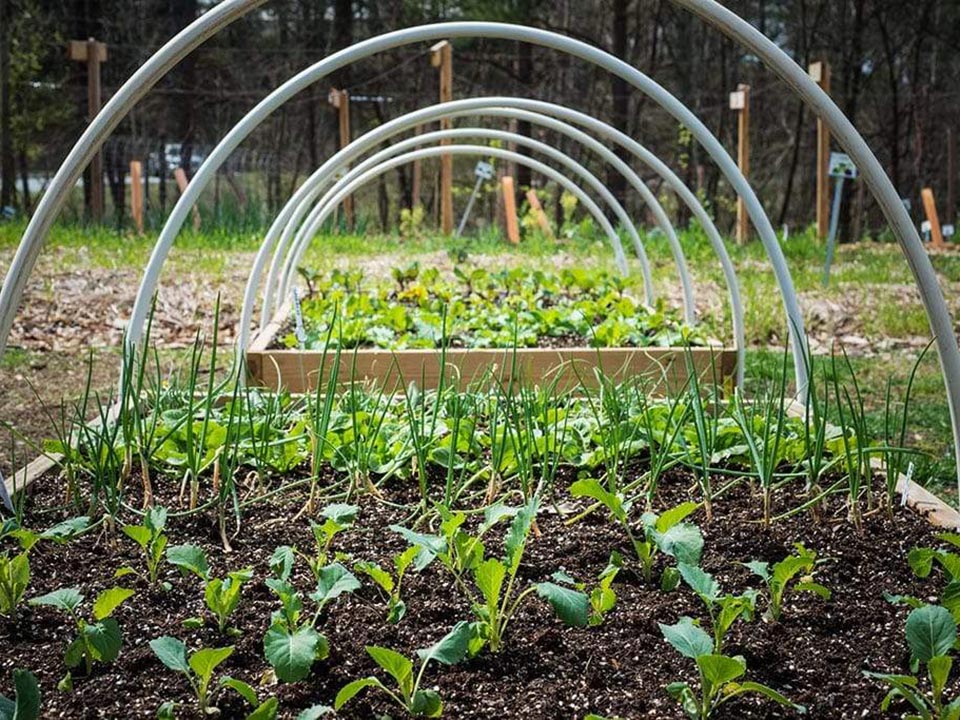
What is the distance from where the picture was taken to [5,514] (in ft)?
6.63

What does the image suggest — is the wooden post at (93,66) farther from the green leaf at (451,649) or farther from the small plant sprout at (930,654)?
the small plant sprout at (930,654)

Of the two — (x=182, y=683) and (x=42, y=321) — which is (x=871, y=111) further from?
(x=182, y=683)

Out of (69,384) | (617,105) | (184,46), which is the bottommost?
(69,384)

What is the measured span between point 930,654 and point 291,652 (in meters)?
0.81

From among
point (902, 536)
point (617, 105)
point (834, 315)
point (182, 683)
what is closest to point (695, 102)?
point (617, 105)

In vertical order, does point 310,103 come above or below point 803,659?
above

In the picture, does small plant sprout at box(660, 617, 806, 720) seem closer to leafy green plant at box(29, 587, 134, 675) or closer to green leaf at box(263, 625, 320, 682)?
green leaf at box(263, 625, 320, 682)

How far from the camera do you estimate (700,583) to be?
1523 millimetres

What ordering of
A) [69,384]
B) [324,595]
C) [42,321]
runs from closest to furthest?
1. [324,595]
2. [69,384]
3. [42,321]

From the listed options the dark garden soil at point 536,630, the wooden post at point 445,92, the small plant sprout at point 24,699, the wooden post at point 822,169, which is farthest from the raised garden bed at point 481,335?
the wooden post at point 822,169

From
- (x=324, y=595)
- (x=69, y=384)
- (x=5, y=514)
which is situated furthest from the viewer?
(x=69, y=384)

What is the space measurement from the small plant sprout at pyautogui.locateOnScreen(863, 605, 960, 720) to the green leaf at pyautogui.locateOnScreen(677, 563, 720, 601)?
24 centimetres

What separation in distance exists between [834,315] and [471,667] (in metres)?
5.14

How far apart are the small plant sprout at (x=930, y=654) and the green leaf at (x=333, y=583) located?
0.70 metres
